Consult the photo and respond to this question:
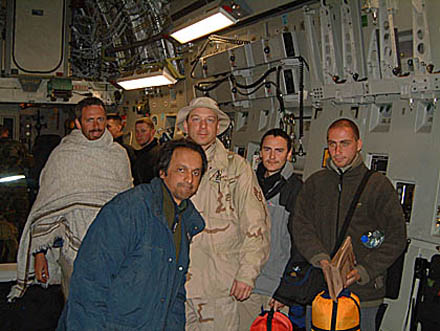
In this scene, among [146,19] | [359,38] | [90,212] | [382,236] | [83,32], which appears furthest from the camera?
[83,32]

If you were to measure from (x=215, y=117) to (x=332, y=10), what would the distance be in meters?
2.11

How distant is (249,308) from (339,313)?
762 millimetres

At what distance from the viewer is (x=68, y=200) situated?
328 cm

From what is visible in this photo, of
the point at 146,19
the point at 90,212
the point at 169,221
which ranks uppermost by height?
the point at 146,19

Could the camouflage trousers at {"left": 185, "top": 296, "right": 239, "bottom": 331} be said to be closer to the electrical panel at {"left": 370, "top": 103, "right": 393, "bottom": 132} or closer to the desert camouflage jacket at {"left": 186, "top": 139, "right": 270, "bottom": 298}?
the desert camouflage jacket at {"left": 186, "top": 139, "right": 270, "bottom": 298}

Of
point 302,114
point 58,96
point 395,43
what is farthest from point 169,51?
point 395,43

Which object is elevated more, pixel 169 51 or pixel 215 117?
pixel 169 51

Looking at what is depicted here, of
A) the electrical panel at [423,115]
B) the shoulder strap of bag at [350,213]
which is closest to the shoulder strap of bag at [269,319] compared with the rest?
the shoulder strap of bag at [350,213]

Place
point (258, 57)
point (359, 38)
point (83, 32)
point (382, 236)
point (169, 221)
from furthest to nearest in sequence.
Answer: point (83, 32) → point (258, 57) → point (359, 38) → point (382, 236) → point (169, 221)

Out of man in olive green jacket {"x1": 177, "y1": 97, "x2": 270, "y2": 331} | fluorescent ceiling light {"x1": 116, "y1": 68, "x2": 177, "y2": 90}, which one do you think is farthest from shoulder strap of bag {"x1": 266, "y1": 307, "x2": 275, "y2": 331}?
fluorescent ceiling light {"x1": 116, "y1": 68, "x2": 177, "y2": 90}

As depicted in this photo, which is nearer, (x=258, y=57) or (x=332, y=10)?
(x=332, y=10)

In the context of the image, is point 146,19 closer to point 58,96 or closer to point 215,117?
point 58,96

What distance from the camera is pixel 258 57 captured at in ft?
18.0

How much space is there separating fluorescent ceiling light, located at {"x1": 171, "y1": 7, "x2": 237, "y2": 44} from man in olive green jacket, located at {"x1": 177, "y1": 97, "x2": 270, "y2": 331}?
239 centimetres
